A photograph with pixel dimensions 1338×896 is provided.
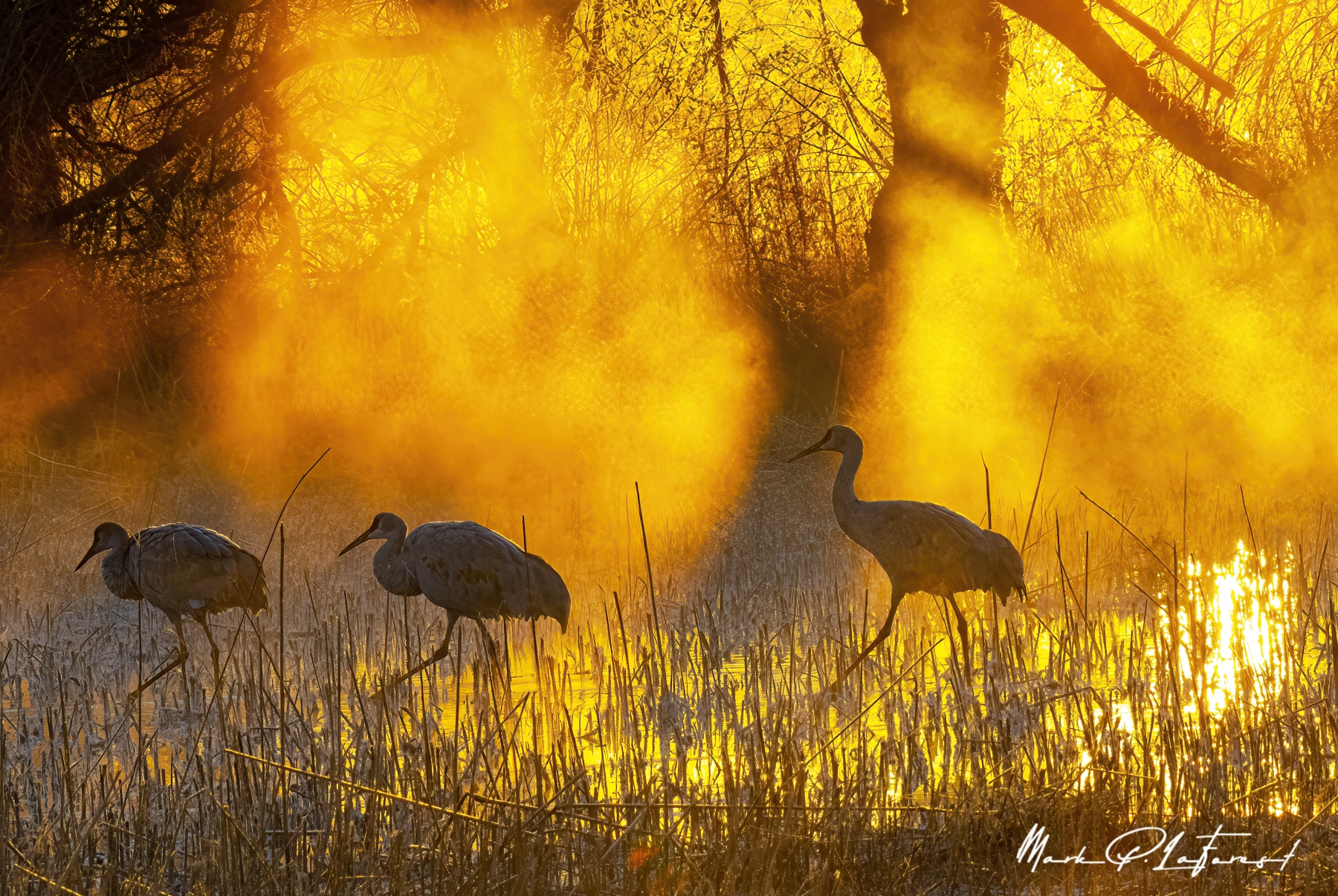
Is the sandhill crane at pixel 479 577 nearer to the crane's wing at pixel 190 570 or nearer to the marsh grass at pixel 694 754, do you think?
the marsh grass at pixel 694 754

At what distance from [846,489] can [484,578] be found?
5.70 feet

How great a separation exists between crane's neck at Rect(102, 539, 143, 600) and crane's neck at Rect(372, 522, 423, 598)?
1108mm

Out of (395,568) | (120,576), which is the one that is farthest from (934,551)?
(120,576)

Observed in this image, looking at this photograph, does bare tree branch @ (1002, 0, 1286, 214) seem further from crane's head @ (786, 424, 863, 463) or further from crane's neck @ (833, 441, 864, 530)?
crane's neck @ (833, 441, 864, 530)

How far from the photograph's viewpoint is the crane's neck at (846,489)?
19.4ft

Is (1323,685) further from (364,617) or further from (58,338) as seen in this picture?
(58,338)

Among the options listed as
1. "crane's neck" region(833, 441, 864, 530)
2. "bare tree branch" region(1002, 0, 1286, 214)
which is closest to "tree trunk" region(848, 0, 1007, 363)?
"bare tree branch" region(1002, 0, 1286, 214)

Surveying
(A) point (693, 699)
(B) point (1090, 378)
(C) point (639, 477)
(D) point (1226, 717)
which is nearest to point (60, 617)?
(A) point (693, 699)

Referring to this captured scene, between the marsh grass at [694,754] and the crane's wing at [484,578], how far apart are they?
267 mm

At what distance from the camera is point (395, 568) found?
6258 mm
